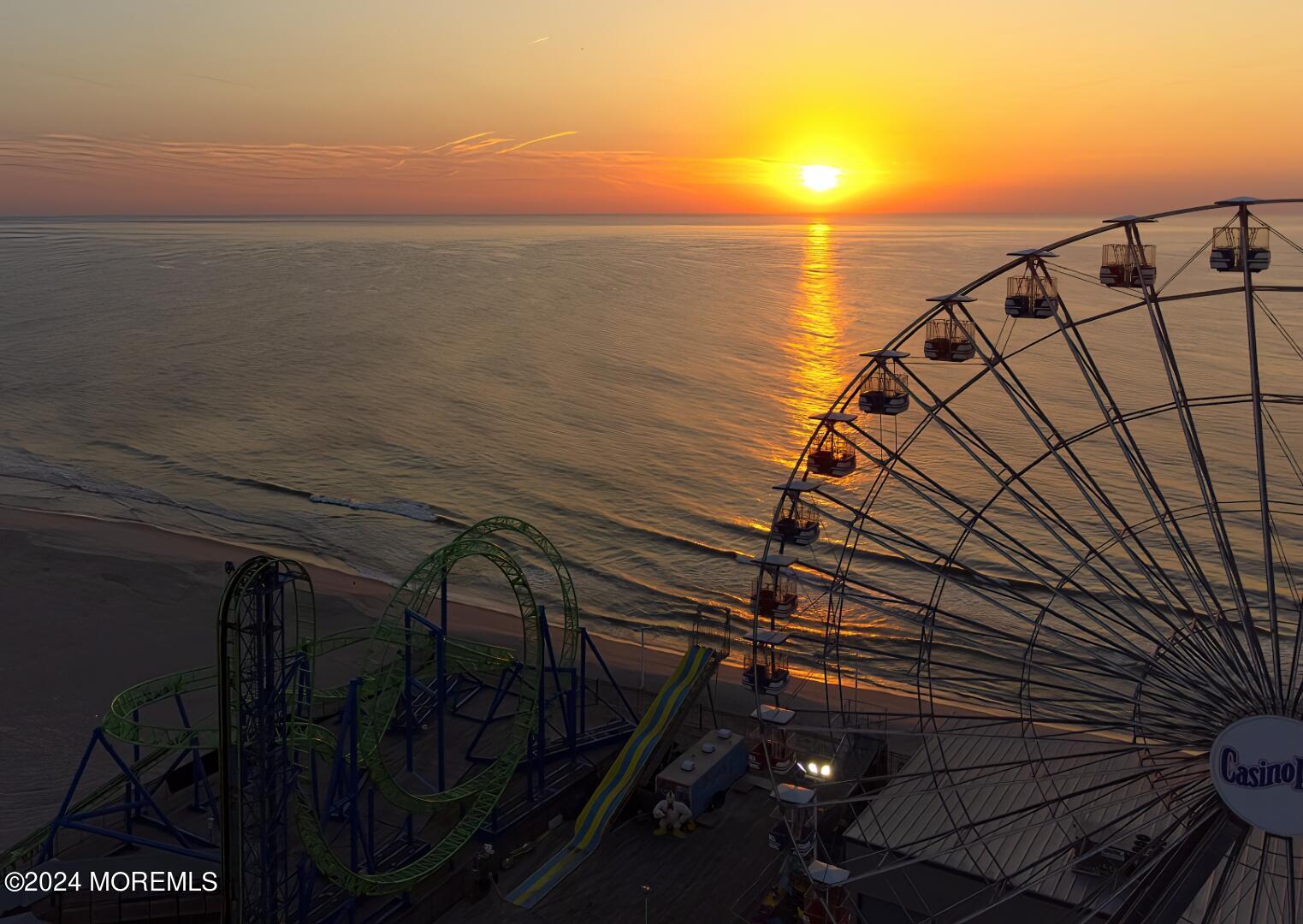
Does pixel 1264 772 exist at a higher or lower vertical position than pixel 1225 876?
higher

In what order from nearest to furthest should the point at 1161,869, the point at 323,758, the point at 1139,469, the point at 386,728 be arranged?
1. the point at 1161,869
2. the point at 1139,469
3. the point at 386,728
4. the point at 323,758

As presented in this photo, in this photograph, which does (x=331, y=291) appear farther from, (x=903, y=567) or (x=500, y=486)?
(x=903, y=567)

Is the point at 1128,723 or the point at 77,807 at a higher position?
the point at 1128,723

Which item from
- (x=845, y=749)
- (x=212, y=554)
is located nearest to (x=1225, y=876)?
(x=845, y=749)

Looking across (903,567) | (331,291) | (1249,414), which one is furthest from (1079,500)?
(331,291)

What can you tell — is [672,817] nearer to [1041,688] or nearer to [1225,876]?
[1041,688]

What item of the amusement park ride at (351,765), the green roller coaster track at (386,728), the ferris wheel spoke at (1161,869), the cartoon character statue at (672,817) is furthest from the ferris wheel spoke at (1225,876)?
the green roller coaster track at (386,728)

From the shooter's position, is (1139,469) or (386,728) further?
(386,728)
